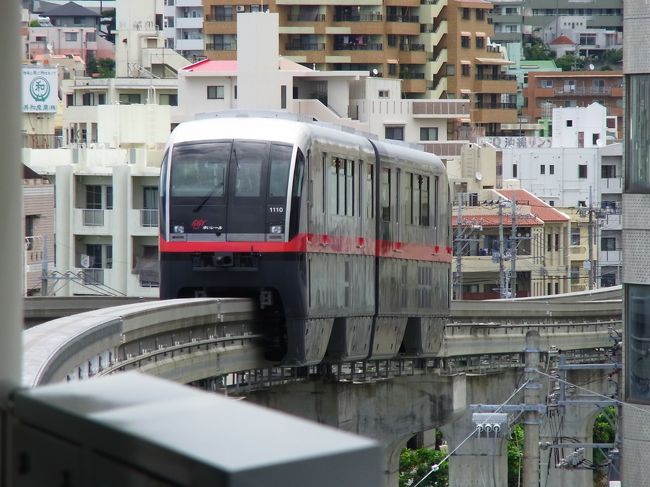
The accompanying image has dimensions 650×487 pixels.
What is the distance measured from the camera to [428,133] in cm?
7356

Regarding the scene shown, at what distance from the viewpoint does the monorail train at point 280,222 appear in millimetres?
17453

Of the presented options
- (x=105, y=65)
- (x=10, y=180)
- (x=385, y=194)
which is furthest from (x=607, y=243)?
(x=10, y=180)

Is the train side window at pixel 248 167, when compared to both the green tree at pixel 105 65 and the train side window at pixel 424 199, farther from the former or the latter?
the green tree at pixel 105 65

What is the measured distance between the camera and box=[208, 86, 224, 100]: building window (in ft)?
202

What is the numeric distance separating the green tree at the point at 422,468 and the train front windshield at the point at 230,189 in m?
25.6

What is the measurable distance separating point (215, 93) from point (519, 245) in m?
12.5

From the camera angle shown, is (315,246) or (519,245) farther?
(519,245)

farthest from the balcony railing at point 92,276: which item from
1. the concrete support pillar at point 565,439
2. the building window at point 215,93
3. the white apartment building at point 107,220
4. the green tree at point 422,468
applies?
the concrete support pillar at point 565,439

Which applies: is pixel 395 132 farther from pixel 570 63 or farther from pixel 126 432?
pixel 126 432

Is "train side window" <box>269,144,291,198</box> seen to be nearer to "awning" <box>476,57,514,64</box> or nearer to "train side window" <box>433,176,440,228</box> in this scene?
"train side window" <box>433,176,440,228</box>

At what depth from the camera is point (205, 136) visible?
1777 centimetres

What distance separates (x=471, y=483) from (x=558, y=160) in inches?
1752

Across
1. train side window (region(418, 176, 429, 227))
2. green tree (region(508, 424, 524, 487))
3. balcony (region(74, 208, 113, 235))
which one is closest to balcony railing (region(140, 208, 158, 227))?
balcony (region(74, 208, 113, 235))

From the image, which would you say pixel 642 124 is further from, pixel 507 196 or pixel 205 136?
pixel 507 196
